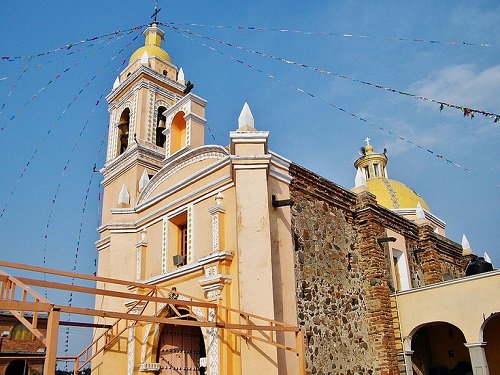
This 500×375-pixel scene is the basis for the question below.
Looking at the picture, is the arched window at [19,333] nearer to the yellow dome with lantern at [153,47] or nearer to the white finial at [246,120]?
the yellow dome with lantern at [153,47]

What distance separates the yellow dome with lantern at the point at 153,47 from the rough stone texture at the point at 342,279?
12.7 metres

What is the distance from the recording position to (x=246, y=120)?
35.5 ft

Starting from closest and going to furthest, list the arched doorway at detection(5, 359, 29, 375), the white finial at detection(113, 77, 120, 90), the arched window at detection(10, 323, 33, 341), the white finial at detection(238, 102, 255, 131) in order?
the white finial at detection(238, 102, 255, 131)
the white finial at detection(113, 77, 120, 90)
the arched doorway at detection(5, 359, 29, 375)
the arched window at detection(10, 323, 33, 341)

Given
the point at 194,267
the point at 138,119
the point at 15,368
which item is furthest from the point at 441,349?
the point at 15,368

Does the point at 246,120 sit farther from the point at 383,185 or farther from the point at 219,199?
the point at 383,185

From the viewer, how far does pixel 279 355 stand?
9.31m

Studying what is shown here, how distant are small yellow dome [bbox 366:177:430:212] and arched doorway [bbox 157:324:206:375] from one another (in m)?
12.6

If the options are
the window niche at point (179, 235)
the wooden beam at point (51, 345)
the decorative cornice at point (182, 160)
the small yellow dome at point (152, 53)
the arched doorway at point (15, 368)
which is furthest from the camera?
the arched doorway at point (15, 368)

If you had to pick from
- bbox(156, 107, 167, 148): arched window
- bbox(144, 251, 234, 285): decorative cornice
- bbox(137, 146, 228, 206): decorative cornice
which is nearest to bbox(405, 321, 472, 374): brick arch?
bbox(144, 251, 234, 285): decorative cornice

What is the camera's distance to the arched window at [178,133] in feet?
46.5

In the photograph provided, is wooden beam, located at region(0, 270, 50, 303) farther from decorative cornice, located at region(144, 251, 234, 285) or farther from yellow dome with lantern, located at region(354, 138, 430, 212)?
yellow dome with lantern, located at region(354, 138, 430, 212)

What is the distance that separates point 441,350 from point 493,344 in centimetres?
147

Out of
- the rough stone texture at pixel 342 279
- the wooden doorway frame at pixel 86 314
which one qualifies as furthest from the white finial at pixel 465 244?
the wooden doorway frame at pixel 86 314

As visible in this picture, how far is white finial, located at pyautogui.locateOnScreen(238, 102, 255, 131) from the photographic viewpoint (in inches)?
421
